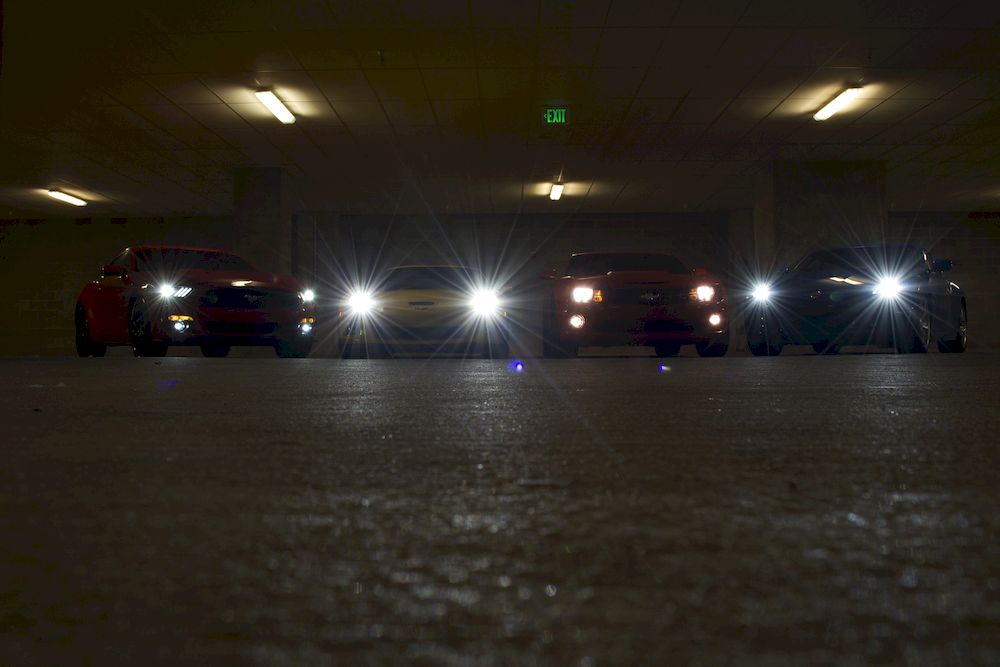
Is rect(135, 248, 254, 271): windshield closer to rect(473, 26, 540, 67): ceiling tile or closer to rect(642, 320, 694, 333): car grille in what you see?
rect(473, 26, 540, 67): ceiling tile

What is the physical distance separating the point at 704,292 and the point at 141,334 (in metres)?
6.20

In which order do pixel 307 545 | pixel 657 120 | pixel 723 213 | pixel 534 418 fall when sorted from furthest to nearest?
pixel 723 213 → pixel 657 120 → pixel 534 418 → pixel 307 545

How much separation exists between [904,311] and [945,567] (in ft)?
31.8

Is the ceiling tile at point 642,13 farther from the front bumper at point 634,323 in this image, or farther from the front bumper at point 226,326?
the front bumper at point 226,326

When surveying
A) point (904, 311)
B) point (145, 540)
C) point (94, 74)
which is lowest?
point (145, 540)

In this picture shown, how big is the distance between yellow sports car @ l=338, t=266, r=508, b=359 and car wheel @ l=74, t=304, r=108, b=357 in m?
3.14

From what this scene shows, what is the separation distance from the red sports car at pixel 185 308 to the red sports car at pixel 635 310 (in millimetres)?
3194

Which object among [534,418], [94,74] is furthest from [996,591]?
[94,74]

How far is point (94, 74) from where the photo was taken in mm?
10891

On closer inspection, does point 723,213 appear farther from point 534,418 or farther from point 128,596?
point 128,596

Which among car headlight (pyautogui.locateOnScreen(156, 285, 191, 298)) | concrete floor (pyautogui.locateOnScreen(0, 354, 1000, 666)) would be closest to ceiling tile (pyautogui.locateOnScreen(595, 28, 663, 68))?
car headlight (pyautogui.locateOnScreen(156, 285, 191, 298))

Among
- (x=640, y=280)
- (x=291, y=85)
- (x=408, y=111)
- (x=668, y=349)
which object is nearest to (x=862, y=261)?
(x=668, y=349)

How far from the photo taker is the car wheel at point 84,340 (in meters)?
10.6

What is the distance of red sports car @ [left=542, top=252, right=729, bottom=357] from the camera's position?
29.4 feet
